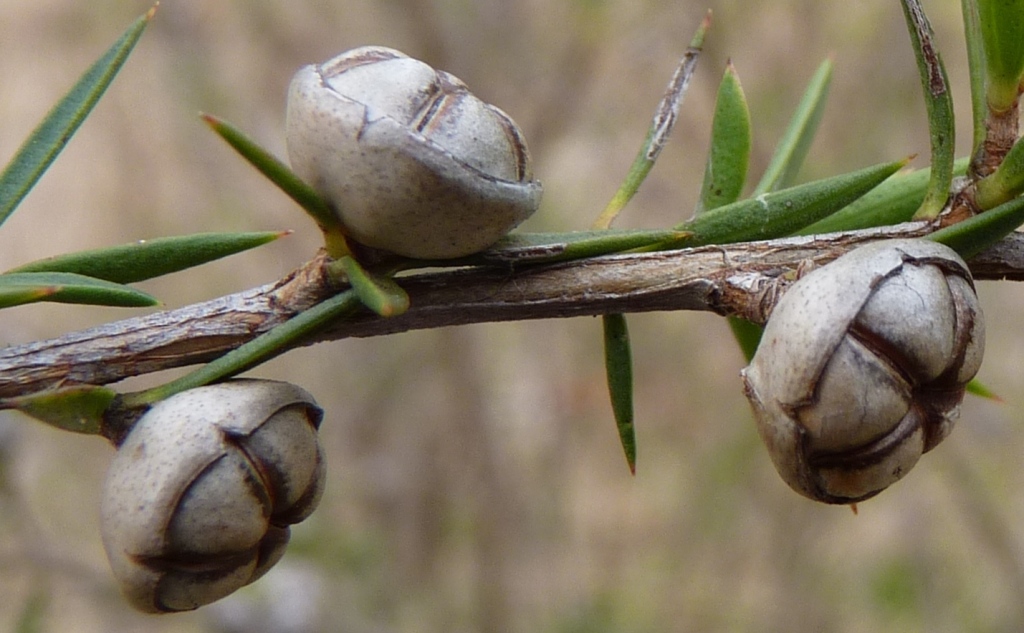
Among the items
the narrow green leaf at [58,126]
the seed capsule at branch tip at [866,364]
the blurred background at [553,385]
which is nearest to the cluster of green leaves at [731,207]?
the seed capsule at branch tip at [866,364]

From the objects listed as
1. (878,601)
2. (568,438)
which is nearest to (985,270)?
(878,601)

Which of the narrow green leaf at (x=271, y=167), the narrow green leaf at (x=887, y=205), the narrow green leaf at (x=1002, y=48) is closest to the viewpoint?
the narrow green leaf at (x=271, y=167)

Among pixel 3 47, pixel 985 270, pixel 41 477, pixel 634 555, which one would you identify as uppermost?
pixel 985 270

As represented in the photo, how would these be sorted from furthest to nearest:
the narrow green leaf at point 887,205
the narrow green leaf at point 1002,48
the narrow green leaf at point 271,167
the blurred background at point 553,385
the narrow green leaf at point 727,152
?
the blurred background at point 553,385 → the narrow green leaf at point 727,152 → the narrow green leaf at point 887,205 → the narrow green leaf at point 1002,48 → the narrow green leaf at point 271,167

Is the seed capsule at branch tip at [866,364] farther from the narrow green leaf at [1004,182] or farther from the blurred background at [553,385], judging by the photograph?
the blurred background at [553,385]

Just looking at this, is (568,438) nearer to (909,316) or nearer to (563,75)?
(563,75)

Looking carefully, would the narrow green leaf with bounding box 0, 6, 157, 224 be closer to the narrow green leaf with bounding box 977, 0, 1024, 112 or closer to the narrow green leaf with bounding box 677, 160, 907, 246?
the narrow green leaf with bounding box 677, 160, 907, 246

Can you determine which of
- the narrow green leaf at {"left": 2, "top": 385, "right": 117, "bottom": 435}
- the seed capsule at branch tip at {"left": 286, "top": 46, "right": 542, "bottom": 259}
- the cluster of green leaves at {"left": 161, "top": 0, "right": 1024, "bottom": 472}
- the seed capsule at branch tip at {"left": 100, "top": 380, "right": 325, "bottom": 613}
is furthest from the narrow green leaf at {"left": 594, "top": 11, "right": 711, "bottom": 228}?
the narrow green leaf at {"left": 2, "top": 385, "right": 117, "bottom": 435}
